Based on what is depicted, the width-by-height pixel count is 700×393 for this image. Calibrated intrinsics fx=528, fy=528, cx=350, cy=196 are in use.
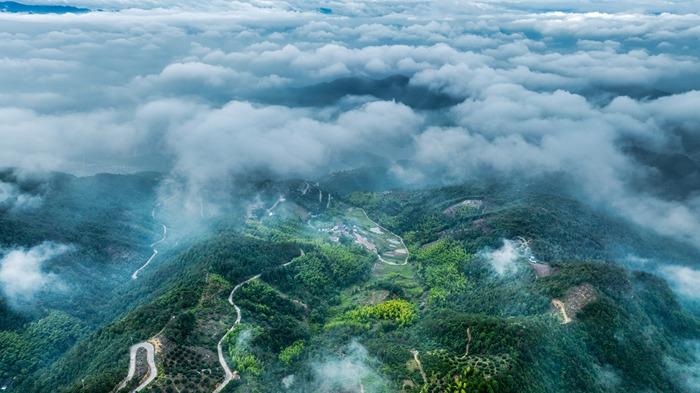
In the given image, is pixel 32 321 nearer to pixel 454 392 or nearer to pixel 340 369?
pixel 340 369

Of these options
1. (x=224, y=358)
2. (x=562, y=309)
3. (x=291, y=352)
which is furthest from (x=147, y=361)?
(x=562, y=309)

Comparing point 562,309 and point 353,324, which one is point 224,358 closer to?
point 353,324

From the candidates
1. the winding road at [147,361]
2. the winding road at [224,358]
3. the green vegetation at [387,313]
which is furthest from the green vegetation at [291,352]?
the winding road at [147,361]

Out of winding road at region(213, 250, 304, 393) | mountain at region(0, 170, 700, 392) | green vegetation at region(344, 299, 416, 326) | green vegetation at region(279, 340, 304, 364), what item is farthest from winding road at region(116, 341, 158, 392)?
green vegetation at region(344, 299, 416, 326)

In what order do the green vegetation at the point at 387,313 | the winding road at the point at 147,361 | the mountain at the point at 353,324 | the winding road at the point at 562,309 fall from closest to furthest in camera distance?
the winding road at the point at 147,361 < the mountain at the point at 353,324 < the winding road at the point at 562,309 < the green vegetation at the point at 387,313

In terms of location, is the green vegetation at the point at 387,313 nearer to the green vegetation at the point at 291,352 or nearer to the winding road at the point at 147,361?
the green vegetation at the point at 291,352

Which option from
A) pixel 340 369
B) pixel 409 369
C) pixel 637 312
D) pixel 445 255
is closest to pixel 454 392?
pixel 409 369

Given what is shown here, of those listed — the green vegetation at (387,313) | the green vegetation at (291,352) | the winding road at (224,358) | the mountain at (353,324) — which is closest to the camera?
the winding road at (224,358)

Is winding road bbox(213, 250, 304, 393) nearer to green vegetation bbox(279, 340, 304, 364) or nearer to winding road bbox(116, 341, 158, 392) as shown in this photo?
winding road bbox(116, 341, 158, 392)
